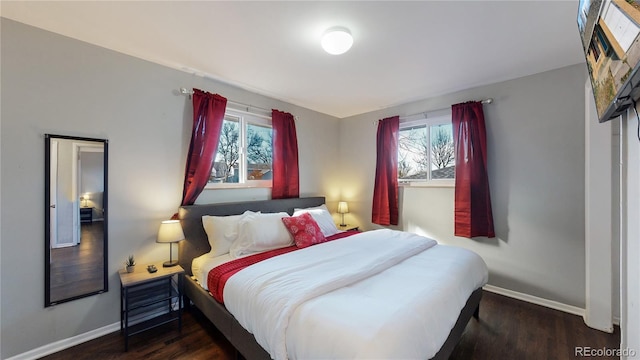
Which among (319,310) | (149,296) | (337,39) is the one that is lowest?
(149,296)

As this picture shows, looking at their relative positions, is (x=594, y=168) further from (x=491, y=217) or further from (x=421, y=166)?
(x=421, y=166)

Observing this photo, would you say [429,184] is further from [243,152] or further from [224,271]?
[224,271]

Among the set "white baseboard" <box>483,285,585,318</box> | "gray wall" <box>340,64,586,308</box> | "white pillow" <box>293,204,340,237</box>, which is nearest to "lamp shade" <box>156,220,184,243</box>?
"white pillow" <box>293,204,340,237</box>

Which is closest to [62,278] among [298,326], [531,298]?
[298,326]

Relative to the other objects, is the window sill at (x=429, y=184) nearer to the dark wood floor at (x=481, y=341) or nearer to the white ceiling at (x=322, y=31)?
the white ceiling at (x=322, y=31)

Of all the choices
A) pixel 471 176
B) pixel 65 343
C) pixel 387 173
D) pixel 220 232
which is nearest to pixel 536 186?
pixel 471 176

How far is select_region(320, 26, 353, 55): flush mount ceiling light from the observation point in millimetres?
1887

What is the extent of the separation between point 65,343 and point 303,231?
210cm

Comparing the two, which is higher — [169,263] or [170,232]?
[170,232]

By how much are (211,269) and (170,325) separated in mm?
756

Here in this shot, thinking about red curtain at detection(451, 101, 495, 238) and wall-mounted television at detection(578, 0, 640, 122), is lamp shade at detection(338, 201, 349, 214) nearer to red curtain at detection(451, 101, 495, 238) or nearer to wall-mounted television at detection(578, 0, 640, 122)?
red curtain at detection(451, 101, 495, 238)

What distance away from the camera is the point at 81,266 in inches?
79.9

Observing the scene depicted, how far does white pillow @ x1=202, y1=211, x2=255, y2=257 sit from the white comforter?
2.00 ft

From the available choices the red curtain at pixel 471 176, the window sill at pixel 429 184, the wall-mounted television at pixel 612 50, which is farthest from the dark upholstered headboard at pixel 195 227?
the wall-mounted television at pixel 612 50
